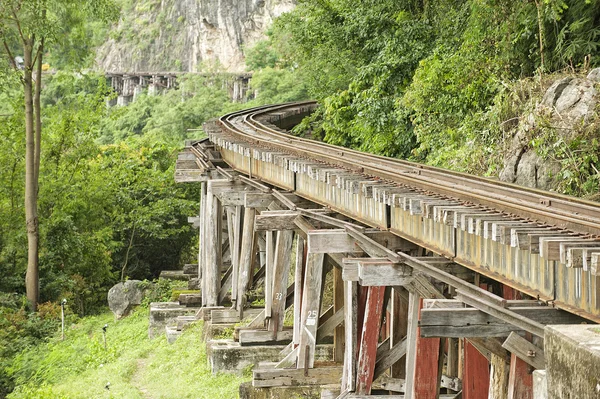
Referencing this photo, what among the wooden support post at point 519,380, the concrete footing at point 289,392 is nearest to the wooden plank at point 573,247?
the wooden support post at point 519,380

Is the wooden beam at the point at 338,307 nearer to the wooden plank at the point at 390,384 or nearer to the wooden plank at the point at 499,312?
the wooden plank at the point at 390,384

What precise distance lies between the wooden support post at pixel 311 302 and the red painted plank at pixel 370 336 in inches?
64.2

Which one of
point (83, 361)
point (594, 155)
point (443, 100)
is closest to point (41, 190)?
point (83, 361)

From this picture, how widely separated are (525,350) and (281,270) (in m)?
5.72

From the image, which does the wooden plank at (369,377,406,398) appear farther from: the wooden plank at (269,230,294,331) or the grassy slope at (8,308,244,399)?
the grassy slope at (8,308,244,399)

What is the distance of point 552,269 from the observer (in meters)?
5.08

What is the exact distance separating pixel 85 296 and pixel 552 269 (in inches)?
722

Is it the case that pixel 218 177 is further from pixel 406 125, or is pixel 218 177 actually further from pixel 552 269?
pixel 552 269

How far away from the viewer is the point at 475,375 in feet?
22.7

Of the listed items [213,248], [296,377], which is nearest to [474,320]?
[296,377]

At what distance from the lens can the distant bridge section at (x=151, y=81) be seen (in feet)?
179

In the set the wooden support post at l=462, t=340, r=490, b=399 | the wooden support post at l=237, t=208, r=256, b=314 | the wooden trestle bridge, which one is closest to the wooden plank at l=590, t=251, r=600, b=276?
the wooden trestle bridge

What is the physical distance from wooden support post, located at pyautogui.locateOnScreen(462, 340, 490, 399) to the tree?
49.3 feet

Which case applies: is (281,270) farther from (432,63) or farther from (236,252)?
(432,63)
